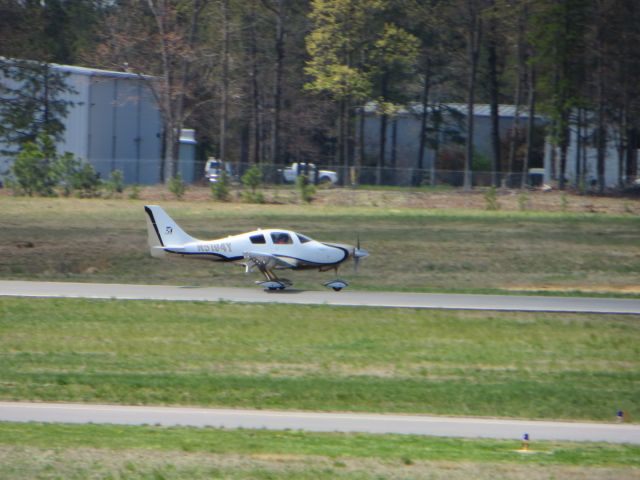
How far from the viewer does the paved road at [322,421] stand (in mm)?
13836

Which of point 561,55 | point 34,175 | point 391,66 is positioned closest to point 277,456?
point 34,175

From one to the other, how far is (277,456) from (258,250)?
1644cm

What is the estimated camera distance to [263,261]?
27797 mm

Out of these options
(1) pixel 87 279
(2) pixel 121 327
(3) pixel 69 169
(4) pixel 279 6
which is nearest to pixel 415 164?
(4) pixel 279 6

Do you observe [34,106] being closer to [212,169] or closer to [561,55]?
[212,169]

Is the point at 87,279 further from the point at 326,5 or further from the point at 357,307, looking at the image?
the point at 326,5

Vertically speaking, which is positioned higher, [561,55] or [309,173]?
[561,55]

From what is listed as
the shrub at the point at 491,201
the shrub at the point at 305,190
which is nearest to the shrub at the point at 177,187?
the shrub at the point at 305,190

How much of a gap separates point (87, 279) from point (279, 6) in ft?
148

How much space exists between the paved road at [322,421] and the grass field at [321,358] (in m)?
0.53

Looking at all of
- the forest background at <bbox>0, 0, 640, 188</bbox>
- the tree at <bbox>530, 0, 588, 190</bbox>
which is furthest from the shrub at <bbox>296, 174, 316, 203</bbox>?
the tree at <bbox>530, 0, 588, 190</bbox>

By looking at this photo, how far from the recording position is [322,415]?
14984mm

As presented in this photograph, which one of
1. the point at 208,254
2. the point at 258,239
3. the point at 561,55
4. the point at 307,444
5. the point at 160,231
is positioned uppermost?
the point at 561,55

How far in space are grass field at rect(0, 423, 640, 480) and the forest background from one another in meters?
45.5
